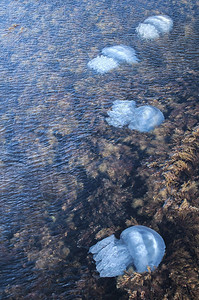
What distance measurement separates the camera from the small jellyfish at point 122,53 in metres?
2.75

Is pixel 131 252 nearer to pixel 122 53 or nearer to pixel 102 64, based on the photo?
pixel 102 64

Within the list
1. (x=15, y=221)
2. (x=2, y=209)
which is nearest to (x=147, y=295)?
(x=15, y=221)

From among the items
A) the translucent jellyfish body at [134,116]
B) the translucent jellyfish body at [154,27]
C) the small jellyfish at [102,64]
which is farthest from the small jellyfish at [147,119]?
the translucent jellyfish body at [154,27]

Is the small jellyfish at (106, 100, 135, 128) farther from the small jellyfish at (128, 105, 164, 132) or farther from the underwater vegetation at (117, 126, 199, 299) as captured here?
the underwater vegetation at (117, 126, 199, 299)

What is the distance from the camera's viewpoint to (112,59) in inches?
109

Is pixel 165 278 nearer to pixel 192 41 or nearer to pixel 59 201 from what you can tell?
pixel 59 201

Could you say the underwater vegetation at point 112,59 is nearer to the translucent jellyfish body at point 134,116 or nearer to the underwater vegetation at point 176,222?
the translucent jellyfish body at point 134,116

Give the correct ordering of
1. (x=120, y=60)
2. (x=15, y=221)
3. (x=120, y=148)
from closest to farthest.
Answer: (x=15, y=221) → (x=120, y=148) → (x=120, y=60)

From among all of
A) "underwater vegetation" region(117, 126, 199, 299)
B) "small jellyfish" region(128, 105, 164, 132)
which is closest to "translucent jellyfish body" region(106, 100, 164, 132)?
"small jellyfish" region(128, 105, 164, 132)

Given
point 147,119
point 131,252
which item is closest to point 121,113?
point 147,119

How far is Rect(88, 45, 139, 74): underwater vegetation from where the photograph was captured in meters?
2.73

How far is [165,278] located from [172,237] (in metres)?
0.23

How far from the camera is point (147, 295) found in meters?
1.18

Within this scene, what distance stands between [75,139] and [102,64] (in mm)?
1100
